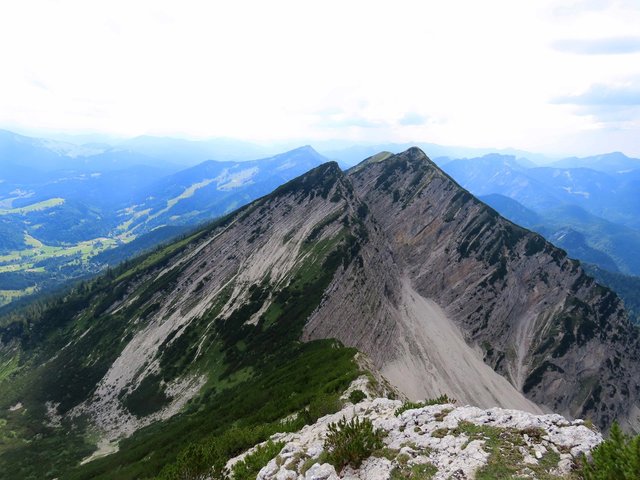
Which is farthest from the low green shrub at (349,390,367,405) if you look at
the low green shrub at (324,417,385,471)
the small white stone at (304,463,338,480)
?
the small white stone at (304,463,338,480)

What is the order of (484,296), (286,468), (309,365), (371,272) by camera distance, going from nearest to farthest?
1. (286,468)
2. (309,365)
3. (371,272)
4. (484,296)

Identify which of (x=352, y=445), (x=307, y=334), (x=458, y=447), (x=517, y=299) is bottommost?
(x=517, y=299)

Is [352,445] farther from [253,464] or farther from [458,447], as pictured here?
[253,464]

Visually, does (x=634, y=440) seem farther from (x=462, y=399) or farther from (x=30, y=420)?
(x=30, y=420)

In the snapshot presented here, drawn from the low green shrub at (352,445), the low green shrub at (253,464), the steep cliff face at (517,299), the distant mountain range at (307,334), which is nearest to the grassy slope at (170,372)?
the distant mountain range at (307,334)

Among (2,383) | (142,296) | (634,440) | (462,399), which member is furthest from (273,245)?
(634,440)

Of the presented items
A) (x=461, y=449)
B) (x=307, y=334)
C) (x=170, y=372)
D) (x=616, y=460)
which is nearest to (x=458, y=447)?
(x=461, y=449)
